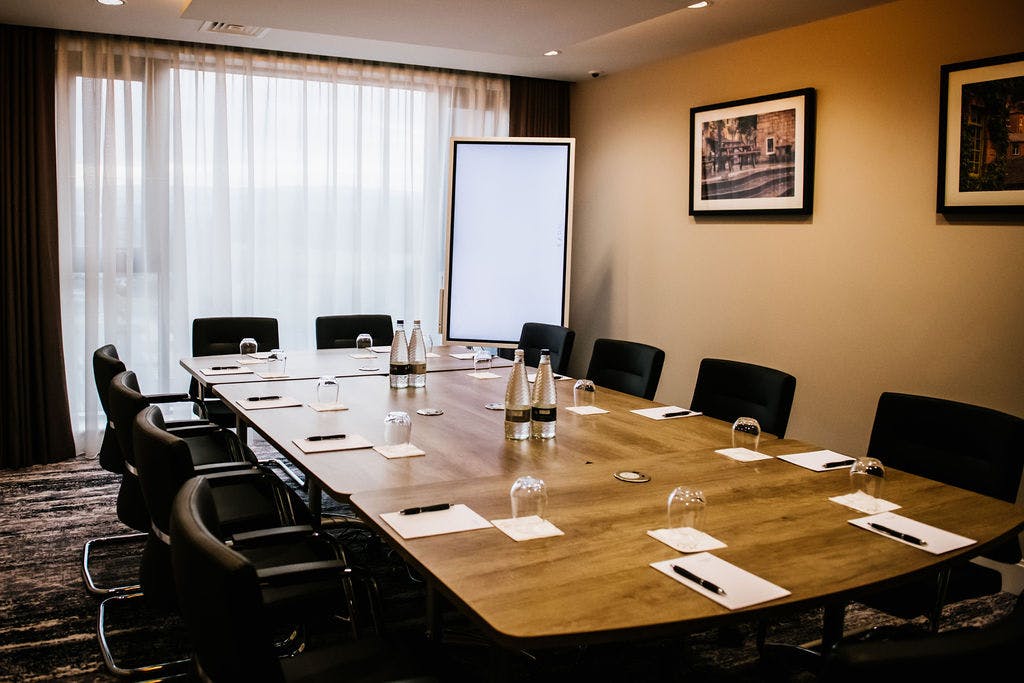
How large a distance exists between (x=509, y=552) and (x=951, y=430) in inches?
72.9

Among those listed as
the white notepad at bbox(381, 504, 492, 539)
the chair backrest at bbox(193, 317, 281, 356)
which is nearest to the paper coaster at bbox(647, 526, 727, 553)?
the white notepad at bbox(381, 504, 492, 539)

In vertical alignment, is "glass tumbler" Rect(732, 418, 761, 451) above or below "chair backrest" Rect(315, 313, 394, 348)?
below

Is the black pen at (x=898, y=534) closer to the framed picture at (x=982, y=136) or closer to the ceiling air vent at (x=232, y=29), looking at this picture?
the framed picture at (x=982, y=136)

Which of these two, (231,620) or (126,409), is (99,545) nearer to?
(126,409)

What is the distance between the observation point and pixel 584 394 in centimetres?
395

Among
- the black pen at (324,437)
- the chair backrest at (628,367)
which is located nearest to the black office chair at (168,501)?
the black pen at (324,437)

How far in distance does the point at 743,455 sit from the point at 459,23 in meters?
3.26

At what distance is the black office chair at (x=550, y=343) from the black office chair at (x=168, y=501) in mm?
2030

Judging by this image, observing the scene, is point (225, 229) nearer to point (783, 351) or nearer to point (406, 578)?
point (406, 578)

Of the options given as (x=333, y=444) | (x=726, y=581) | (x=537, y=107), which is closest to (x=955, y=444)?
(x=726, y=581)

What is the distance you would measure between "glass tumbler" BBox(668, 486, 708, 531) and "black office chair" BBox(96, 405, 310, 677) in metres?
1.23

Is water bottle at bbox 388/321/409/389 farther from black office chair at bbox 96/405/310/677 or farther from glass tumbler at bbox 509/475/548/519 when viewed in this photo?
glass tumbler at bbox 509/475/548/519

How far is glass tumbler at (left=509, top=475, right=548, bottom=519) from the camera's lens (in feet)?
6.91

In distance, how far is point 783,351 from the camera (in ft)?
17.4
